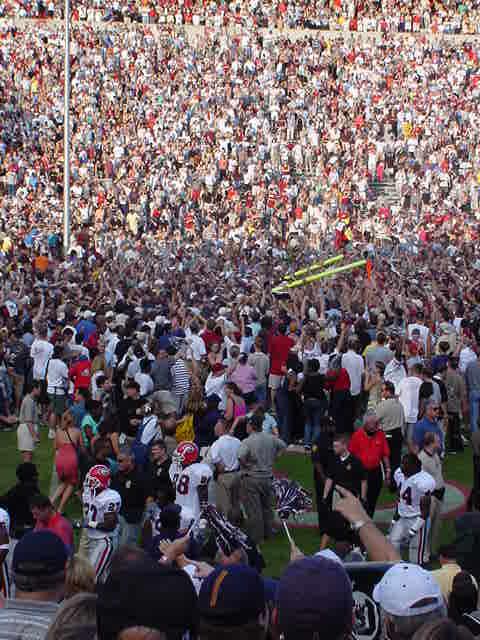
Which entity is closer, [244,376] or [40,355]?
[244,376]

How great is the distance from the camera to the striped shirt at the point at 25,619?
13.1ft

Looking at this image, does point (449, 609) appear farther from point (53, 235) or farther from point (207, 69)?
point (207, 69)

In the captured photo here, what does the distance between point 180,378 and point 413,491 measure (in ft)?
16.6

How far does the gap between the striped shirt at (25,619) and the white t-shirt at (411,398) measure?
9270 mm

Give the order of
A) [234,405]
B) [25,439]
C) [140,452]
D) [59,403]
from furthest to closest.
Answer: [59,403] → [25,439] → [234,405] → [140,452]

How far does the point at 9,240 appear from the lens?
2761 cm

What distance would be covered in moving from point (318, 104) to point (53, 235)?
462 inches

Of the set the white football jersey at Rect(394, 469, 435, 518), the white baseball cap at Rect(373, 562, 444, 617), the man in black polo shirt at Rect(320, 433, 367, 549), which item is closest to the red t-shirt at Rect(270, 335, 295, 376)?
the man in black polo shirt at Rect(320, 433, 367, 549)

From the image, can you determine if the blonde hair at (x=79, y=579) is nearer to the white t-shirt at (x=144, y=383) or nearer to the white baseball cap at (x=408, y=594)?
the white baseball cap at (x=408, y=594)

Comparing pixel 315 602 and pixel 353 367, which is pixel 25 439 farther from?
pixel 315 602

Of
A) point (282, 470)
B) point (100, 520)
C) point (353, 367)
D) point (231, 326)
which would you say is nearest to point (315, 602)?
point (100, 520)

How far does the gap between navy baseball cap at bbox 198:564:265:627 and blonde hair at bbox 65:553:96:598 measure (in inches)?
102

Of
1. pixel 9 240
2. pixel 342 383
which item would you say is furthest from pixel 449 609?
pixel 9 240

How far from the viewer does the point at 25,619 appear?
4.09m
